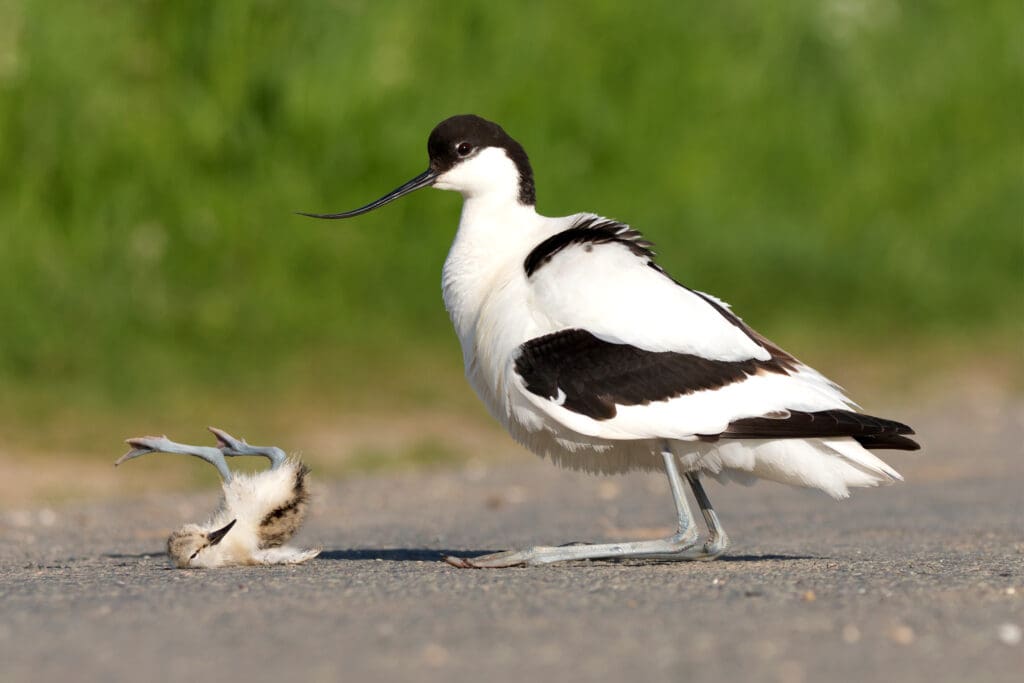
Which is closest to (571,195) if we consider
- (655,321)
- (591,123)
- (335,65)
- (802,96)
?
(591,123)

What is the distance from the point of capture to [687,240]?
13.5 meters

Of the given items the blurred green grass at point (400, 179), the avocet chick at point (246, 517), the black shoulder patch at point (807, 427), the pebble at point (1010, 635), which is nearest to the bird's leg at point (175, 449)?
the avocet chick at point (246, 517)

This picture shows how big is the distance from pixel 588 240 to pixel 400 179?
6.97 m

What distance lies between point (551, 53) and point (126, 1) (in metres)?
3.55

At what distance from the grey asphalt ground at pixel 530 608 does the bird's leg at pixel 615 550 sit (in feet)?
0.19

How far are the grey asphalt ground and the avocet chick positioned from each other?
0.13 metres

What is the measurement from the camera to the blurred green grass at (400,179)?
1108cm

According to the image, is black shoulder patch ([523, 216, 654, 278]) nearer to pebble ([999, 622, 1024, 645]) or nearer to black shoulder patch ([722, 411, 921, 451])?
black shoulder patch ([722, 411, 921, 451])

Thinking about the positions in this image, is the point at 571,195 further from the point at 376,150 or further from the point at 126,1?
the point at 126,1

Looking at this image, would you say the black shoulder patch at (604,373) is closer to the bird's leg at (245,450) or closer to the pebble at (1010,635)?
the bird's leg at (245,450)

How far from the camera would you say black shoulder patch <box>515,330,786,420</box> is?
5.20 metres

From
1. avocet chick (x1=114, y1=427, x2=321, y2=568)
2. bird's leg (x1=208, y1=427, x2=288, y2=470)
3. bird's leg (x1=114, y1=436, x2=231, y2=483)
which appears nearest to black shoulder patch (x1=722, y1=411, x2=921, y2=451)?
avocet chick (x1=114, y1=427, x2=321, y2=568)

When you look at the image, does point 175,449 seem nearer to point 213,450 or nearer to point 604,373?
point 213,450

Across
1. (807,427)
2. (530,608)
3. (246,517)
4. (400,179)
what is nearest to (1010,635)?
(530,608)
